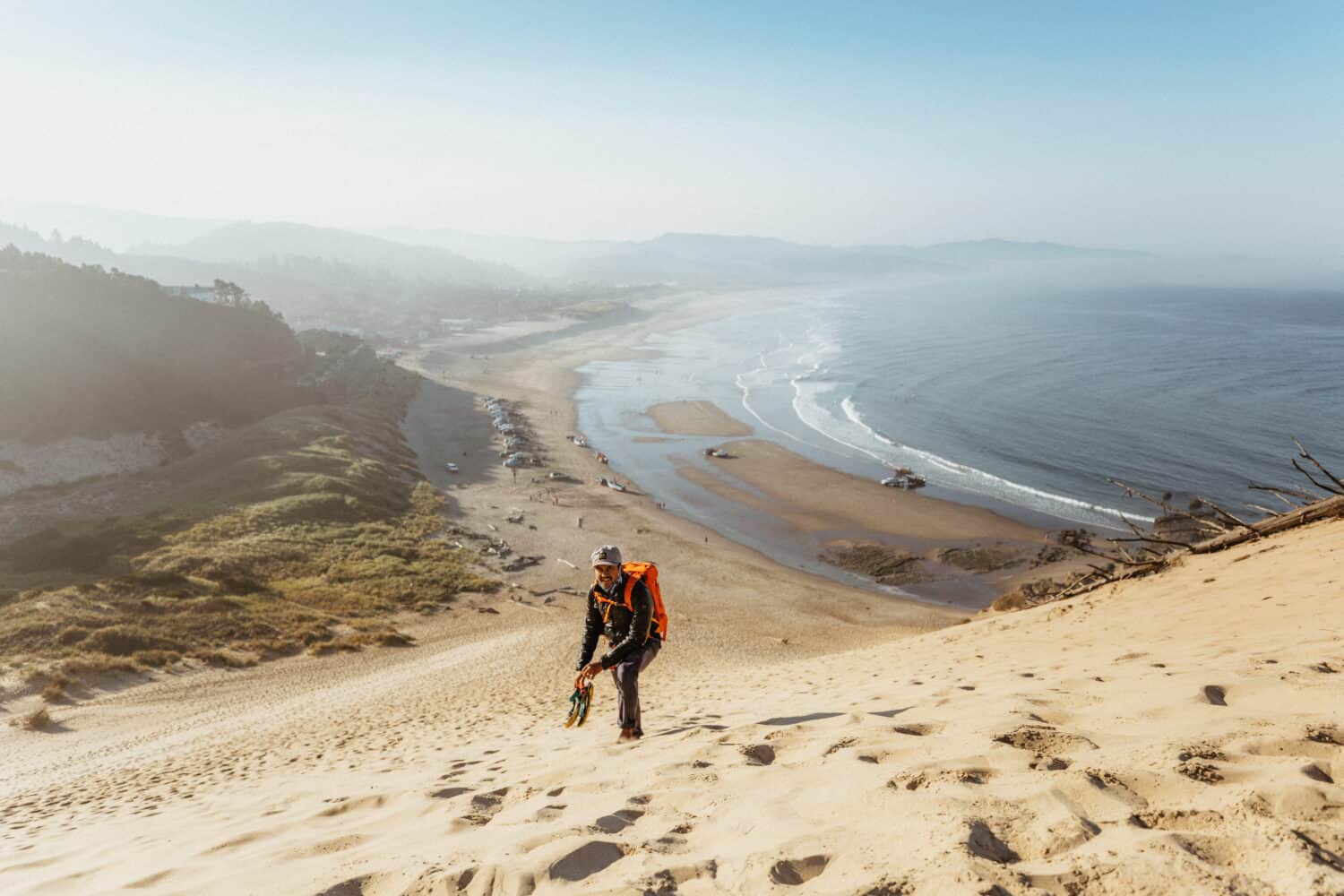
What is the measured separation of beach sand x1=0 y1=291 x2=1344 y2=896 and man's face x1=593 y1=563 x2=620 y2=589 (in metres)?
1.62

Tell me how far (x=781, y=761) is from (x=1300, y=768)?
9.70 feet

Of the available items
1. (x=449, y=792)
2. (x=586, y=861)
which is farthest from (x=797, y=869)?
(x=449, y=792)

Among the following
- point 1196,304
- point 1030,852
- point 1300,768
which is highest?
point 1196,304

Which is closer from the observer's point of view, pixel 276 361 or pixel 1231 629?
pixel 1231 629

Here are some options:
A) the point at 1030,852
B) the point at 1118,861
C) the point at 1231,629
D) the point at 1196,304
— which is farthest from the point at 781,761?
the point at 1196,304

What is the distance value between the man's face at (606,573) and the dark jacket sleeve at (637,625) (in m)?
0.24

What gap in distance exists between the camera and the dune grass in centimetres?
1880

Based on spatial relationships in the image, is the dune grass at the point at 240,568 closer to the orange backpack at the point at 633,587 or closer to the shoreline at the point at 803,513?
the shoreline at the point at 803,513

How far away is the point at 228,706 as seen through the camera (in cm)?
1502

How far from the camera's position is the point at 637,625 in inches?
279

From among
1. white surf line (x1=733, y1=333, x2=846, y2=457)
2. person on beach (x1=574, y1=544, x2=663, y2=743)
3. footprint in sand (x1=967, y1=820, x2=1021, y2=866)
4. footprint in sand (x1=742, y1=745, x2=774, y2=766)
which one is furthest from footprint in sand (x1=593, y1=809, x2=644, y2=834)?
white surf line (x1=733, y1=333, x2=846, y2=457)

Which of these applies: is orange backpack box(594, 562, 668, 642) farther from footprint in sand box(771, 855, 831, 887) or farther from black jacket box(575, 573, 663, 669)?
footprint in sand box(771, 855, 831, 887)

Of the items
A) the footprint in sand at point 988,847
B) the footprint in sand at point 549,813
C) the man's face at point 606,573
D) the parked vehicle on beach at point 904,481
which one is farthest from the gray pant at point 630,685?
the parked vehicle on beach at point 904,481

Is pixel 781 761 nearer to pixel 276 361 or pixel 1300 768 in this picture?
pixel 1300 768
